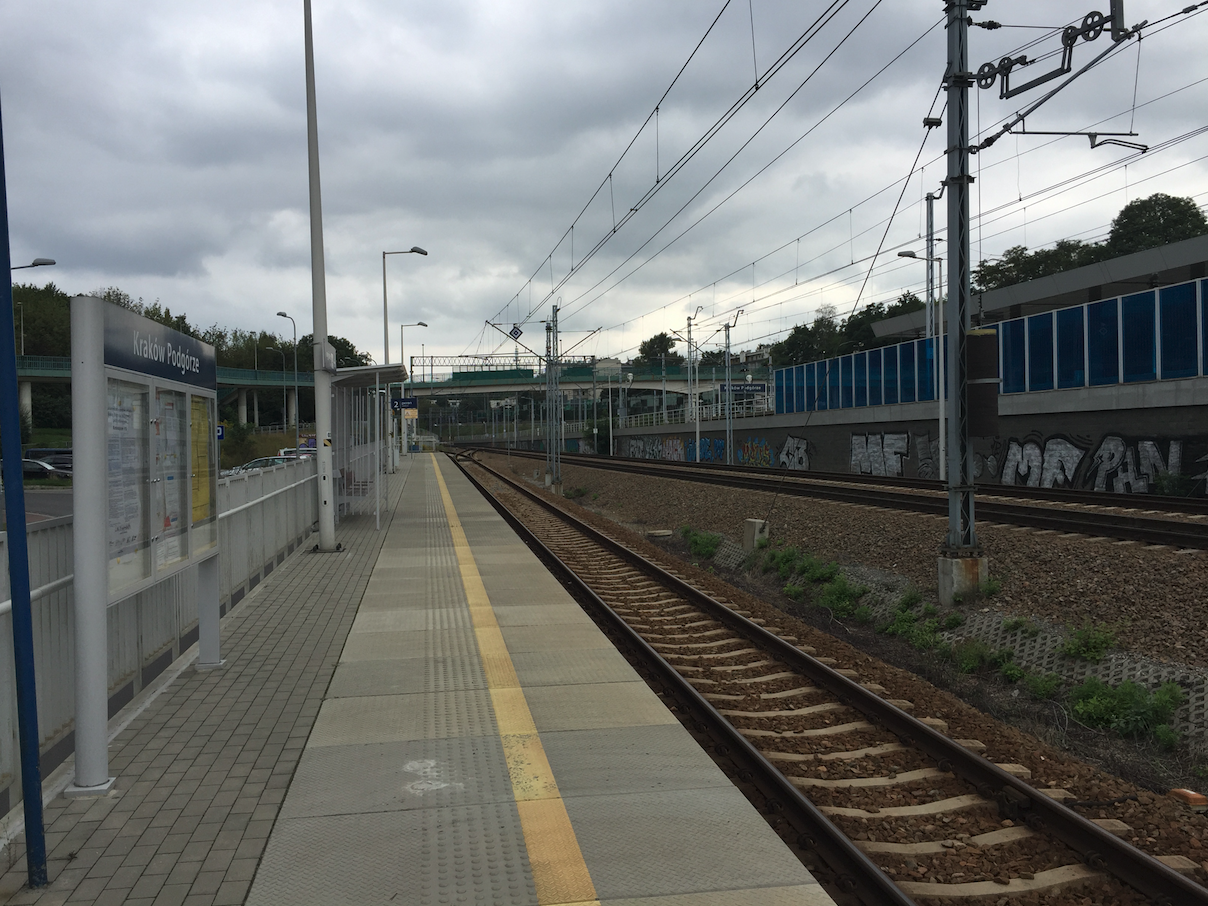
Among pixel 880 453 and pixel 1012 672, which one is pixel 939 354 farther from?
pixel 1012 672

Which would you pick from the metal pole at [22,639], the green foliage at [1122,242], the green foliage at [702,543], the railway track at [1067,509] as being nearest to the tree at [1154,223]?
the green foliage at [1122,242]

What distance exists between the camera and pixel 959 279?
11.1 meters

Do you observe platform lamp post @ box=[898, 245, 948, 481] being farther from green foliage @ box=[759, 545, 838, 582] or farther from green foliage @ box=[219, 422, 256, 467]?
green foliage @ box=[219, 422, 256, 467]

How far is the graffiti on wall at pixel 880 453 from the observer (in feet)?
113

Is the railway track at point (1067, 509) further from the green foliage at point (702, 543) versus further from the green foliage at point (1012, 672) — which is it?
the green foliage at point (1012, 672)

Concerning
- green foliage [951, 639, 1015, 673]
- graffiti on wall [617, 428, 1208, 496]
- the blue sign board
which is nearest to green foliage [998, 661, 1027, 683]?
green foliage [951, 639, 1015, 673]

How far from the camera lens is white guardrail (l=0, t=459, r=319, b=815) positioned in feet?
15.4

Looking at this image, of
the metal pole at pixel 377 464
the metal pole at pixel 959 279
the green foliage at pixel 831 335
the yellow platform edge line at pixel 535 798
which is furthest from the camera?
the green foliage at pixel 831 335

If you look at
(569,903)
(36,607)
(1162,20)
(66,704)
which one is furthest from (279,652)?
(1162,20)

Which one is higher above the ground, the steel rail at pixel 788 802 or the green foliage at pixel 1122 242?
the green foliage at pixel 1122 242

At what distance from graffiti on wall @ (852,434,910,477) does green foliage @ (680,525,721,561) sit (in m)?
16.5

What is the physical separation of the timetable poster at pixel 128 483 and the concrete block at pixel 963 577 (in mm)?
8707

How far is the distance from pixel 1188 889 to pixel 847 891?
1.44 metres

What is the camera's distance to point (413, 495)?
103 feet
